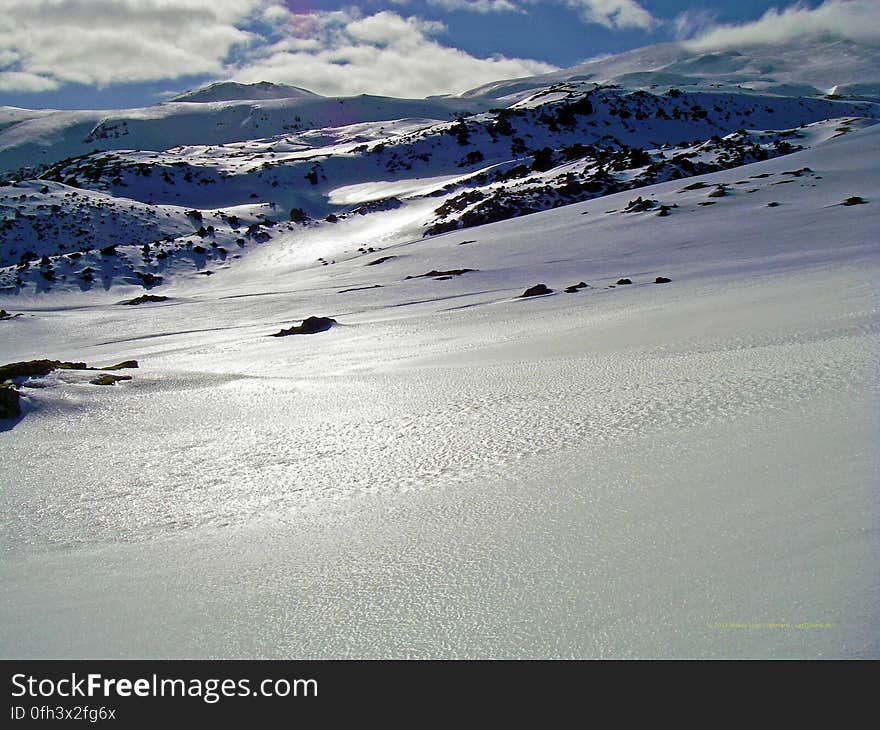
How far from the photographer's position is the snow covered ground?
1832 millimetres

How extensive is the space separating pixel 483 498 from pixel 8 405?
3.68 meters

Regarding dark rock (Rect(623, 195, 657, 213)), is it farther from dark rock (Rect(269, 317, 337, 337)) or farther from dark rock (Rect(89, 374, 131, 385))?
dark rock (Rect(89, 374, 131, 385))

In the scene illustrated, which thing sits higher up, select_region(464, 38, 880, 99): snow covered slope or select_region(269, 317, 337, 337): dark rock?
select_region(464, 38, 880, 99): snow covered slope

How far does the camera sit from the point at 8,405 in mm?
4586

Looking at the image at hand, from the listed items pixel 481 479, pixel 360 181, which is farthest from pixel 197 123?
pixel 481 479

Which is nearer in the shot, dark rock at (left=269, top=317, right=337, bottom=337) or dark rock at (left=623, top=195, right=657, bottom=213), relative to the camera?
dark rock at (left=269, top=317, right=337, bottom=337)

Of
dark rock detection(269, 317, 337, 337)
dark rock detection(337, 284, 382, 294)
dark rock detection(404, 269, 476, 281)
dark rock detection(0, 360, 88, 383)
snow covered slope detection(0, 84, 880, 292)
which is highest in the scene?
snow covered slope detection(0, 84, 880, 292)

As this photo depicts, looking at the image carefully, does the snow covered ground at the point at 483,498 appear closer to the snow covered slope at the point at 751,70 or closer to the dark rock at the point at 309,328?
the dark rock at the point at 309,328

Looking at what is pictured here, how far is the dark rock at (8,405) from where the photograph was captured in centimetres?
457

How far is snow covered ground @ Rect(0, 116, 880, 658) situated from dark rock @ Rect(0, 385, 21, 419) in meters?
0.07

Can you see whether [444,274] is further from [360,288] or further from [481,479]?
[481,479]

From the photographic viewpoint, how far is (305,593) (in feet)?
7.03

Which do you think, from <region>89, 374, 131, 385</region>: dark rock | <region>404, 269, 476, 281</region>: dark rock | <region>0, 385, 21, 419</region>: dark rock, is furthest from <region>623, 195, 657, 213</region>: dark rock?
<region>0, 385, 21, 419</region>: dark rock
